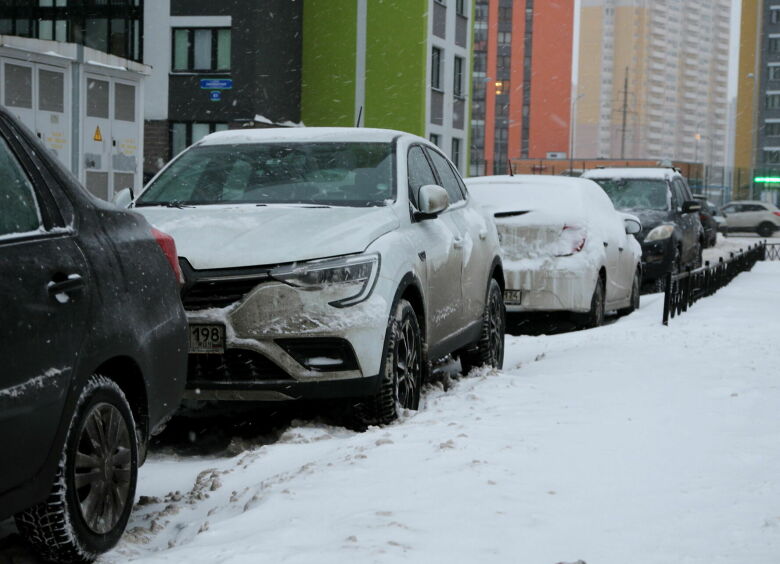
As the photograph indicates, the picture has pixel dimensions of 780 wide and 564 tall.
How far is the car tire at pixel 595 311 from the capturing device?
1126 centimetres

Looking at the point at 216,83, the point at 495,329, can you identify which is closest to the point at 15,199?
the point at 495,329

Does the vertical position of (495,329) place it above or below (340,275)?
below

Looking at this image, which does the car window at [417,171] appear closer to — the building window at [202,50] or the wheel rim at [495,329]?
the wheel rim at [495,329]

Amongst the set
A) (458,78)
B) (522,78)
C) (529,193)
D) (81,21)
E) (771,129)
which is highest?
(522,78)

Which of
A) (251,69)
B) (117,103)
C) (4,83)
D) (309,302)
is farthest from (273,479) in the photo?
(251,69)

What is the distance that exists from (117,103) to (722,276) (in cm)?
1303

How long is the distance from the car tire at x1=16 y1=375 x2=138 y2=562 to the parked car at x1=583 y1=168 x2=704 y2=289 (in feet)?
41.5

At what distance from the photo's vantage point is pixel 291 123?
4362cm

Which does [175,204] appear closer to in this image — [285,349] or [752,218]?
[285,349]

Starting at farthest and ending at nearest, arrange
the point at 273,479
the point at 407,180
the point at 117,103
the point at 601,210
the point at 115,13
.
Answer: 1. the point at 115,13
2. the point at 117,103
3. the point at 601,210
4. the point at 407,180
5. the point at 273,479

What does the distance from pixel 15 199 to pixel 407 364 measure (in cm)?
299

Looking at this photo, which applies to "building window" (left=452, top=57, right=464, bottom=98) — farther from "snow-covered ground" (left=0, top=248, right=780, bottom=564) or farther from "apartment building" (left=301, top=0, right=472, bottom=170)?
"snow-covered ground" (left=0, top=248, right=780, bottom=564)

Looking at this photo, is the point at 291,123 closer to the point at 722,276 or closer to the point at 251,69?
the point at 251,69

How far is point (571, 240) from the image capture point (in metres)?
10.8
